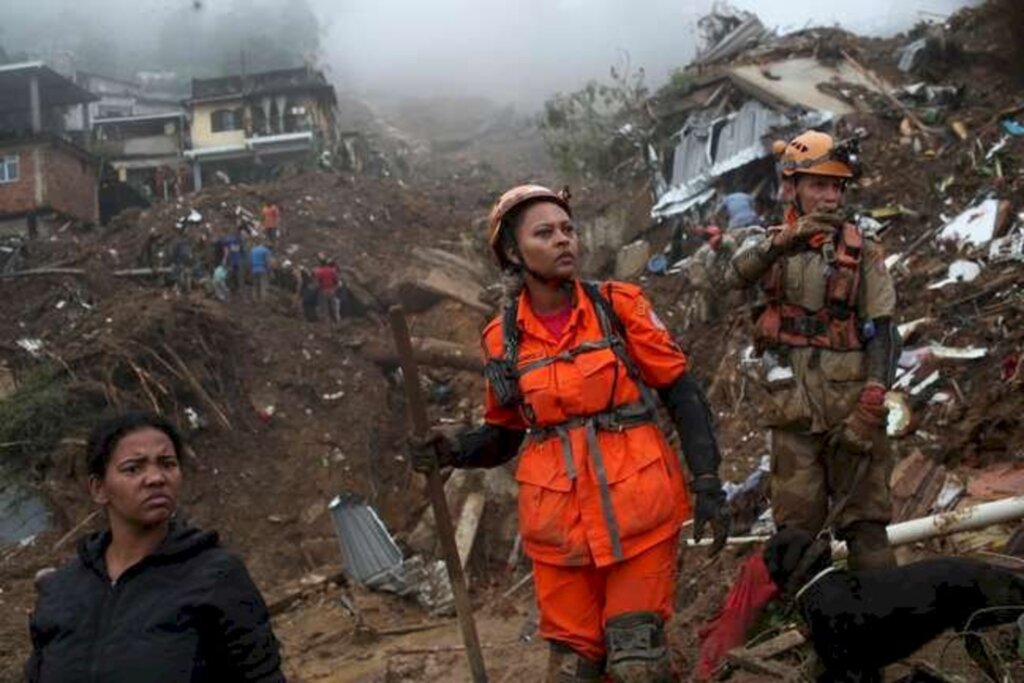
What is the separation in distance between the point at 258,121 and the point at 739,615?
128ft

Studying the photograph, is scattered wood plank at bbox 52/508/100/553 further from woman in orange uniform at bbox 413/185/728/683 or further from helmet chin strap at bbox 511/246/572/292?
helmet chin strap at bbox 511/246/572/292

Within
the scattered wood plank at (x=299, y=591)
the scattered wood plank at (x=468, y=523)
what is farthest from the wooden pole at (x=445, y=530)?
the scattered wood plank at (x=299, y=591)

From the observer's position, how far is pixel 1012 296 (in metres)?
7.69

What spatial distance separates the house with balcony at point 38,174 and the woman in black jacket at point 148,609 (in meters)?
28.9

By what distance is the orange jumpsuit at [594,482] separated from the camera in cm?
293

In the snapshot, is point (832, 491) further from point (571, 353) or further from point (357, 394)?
point (357, 394)

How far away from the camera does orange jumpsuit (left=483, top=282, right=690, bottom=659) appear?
293 centimetres

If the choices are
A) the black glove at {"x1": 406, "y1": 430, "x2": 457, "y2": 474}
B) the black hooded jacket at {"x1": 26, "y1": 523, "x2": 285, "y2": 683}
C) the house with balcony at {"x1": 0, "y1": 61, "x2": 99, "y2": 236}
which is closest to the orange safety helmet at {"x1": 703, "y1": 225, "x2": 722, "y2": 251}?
the black glove at {"x1": 406, "y1": 430, "x2": 457, "y2": 474}

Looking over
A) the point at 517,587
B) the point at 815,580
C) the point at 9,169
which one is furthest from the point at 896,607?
the point at 9,169

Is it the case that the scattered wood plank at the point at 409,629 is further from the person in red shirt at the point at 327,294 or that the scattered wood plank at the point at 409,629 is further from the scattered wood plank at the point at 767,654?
the person in red shirt at the point at 327,294

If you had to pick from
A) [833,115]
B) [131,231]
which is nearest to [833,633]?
[833,115]

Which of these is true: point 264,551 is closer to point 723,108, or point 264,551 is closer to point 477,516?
point 477,516

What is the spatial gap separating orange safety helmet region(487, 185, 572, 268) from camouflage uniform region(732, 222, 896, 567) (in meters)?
0.93

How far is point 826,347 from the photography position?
152 inches
